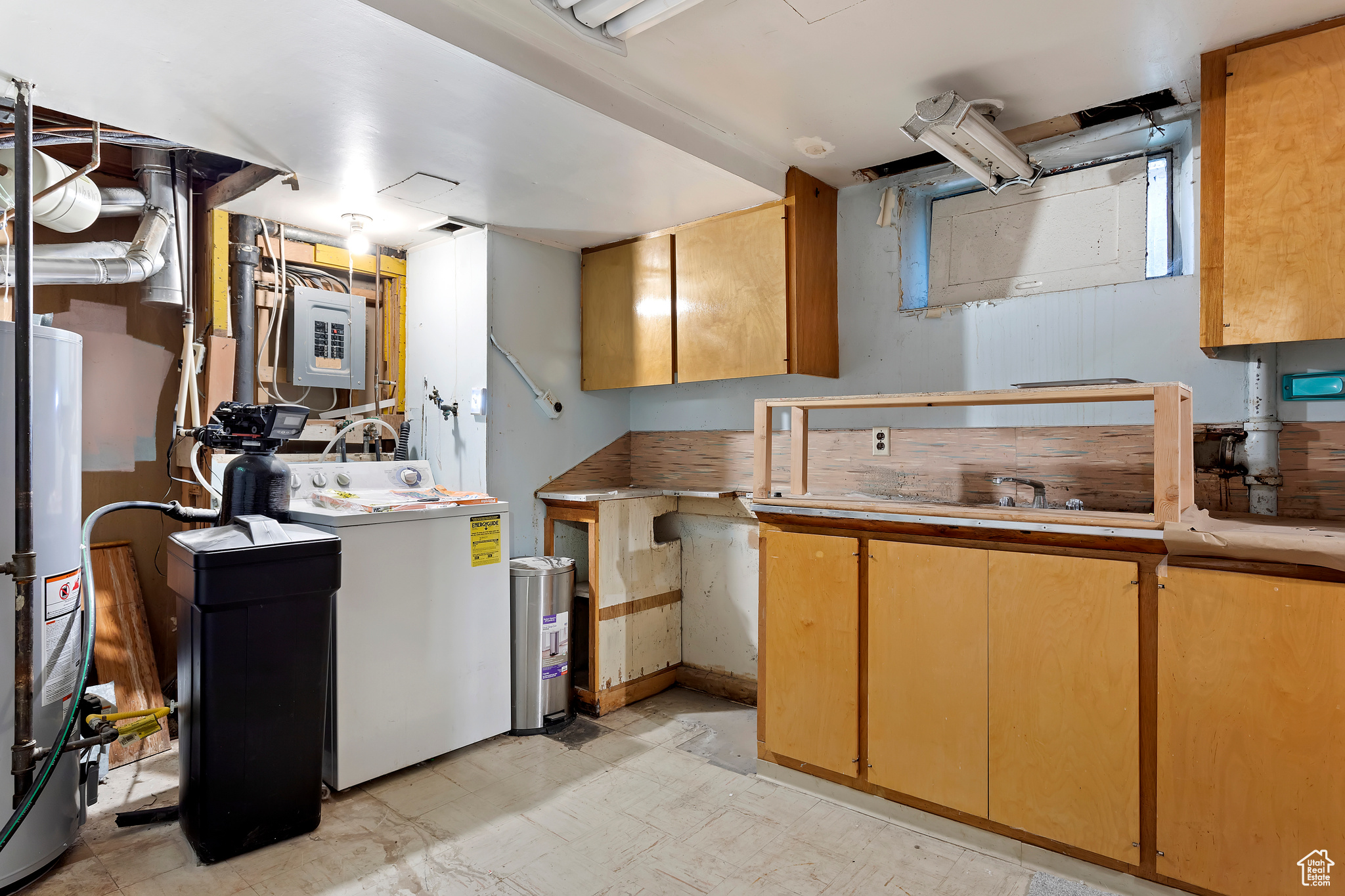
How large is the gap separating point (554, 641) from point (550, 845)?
0.95 meters

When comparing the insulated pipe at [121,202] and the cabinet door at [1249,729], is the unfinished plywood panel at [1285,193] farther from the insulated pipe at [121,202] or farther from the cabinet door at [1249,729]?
→ the insulated pipe at [121,202]

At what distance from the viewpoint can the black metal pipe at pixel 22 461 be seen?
67.9 inches

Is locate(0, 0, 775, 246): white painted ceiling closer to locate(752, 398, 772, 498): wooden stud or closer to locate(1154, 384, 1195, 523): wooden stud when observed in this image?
locate(752, 398, 772, 498): wooden stud

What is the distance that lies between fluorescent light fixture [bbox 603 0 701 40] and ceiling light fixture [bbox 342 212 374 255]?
1.75 metres

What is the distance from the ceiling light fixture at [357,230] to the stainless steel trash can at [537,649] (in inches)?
63.1

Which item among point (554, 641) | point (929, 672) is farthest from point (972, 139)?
point (554, 641)

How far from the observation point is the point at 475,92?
201 centimetres

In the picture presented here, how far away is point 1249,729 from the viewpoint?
1648mm

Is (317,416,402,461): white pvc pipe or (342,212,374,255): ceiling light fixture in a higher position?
(342,212,374,255): ceiling light fixture

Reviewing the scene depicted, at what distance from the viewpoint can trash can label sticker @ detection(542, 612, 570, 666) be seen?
292 centimetres

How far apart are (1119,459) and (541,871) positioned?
2.25m

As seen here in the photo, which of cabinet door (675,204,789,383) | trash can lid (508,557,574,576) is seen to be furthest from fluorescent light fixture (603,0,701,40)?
trash can lid (508,557,574,576)

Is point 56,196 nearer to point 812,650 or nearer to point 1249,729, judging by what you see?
point 812,650

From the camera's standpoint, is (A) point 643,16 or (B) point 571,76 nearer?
(A) point 643,16
